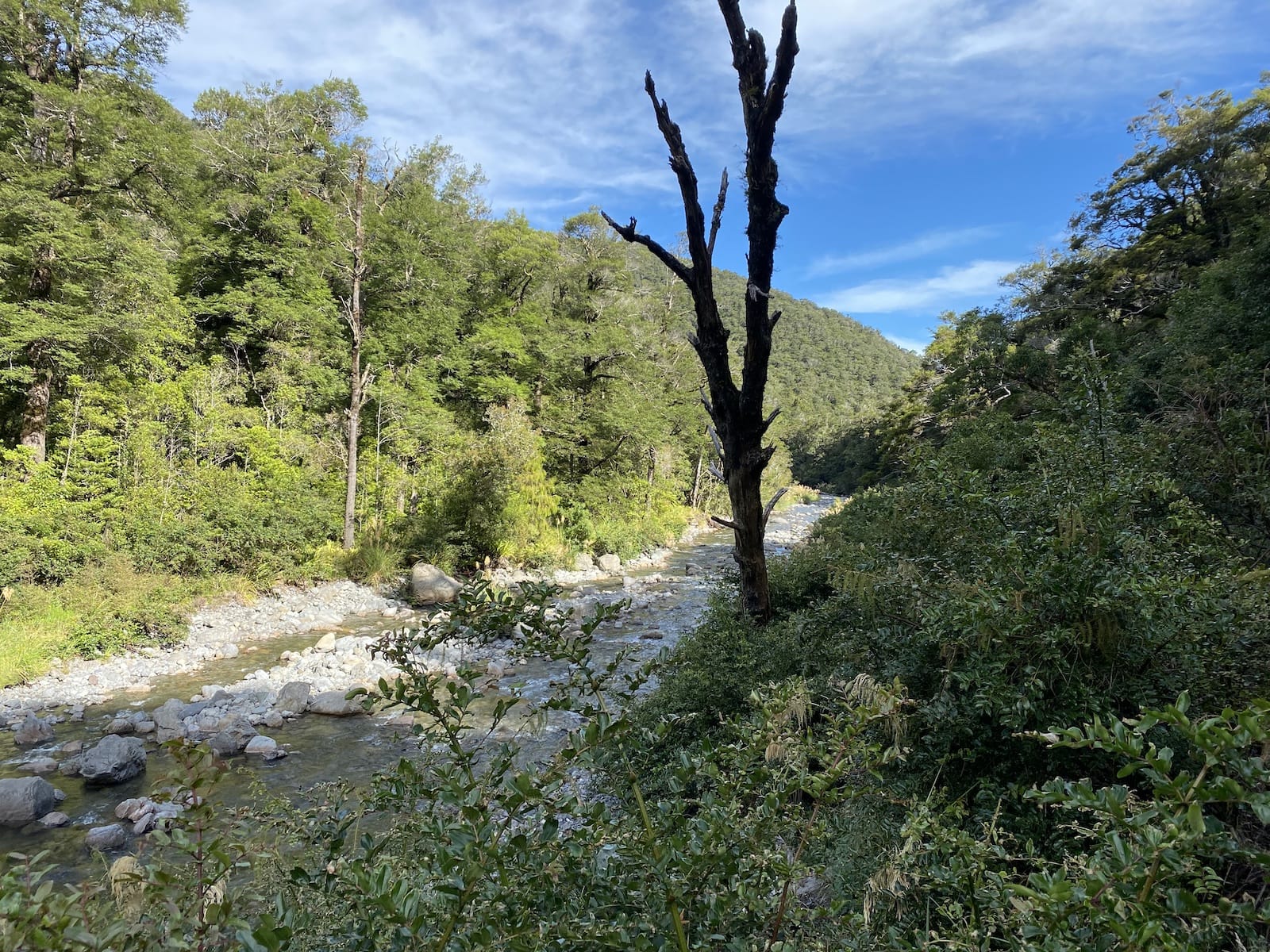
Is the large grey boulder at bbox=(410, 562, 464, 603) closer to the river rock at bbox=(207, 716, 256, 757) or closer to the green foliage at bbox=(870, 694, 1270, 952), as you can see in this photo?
the river rock at bbox=(207, 716, 256, 757)

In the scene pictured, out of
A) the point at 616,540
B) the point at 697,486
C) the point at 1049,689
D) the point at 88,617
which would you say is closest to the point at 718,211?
the point at 1049,689

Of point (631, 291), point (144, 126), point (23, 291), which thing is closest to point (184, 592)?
point (23, 291)

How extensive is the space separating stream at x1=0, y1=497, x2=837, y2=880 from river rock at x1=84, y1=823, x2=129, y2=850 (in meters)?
0.05

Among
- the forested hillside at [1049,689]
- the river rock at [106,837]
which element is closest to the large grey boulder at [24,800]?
the river rock at [106,837]

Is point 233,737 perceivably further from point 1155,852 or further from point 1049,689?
point 1155,852

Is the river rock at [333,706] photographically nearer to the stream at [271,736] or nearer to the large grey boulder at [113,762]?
the stream at [271,736]

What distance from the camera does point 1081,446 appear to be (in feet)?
12.9

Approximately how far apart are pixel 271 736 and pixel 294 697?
0.90 meters

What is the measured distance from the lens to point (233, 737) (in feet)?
23.1

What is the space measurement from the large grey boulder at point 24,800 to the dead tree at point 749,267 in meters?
7.02

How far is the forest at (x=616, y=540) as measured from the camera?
1.25m

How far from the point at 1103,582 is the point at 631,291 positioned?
968 inches

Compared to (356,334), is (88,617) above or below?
below

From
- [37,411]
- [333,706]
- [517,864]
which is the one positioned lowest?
[333,706]
